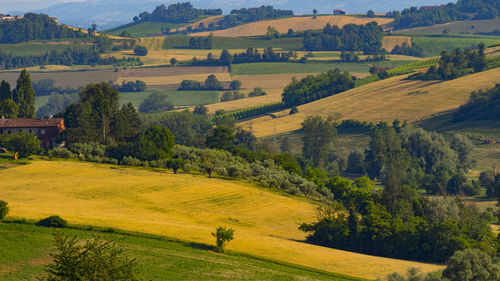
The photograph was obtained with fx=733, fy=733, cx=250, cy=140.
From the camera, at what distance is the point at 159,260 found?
66.7 meters

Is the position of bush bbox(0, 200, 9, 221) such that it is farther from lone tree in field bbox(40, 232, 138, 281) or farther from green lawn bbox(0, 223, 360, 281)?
lone tree in field bbox(40, 232, 138, 281)

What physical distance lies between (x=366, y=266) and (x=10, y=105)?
88.2 m

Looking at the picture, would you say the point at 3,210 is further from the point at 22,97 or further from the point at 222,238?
the point at 22,97

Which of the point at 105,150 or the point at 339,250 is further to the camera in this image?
the point at 105,150

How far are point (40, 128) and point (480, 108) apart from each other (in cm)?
11825

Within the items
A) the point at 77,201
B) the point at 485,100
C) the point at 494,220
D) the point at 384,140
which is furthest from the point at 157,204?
the point at 485,100

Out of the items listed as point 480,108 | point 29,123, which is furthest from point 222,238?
point 480,108

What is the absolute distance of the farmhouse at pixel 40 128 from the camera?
12850 centimetres

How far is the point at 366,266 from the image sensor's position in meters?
72.6

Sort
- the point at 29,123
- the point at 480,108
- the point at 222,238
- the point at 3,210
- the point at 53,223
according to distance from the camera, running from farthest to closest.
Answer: the point at 480,108, the point at 29,123, the point at 3,210, the point at 53,223, the point at 222,238

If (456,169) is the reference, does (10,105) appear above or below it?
above

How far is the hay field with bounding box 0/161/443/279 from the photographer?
74.6 meters

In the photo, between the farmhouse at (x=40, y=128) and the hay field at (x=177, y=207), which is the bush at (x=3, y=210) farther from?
the farmhouse at (x=40, y=128)

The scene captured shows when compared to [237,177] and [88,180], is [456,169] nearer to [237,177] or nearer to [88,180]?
[237,177]
